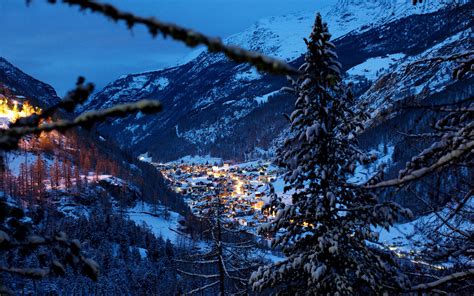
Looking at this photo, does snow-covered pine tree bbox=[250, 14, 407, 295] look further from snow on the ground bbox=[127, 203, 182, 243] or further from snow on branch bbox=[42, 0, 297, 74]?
snow on the ground bbox=[127, 203, 182, 243]

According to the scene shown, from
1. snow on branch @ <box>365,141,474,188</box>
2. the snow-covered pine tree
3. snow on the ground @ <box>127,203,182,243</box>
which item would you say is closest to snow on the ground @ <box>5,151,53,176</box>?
snow on the ground @ <box>127,203,182,243</box>

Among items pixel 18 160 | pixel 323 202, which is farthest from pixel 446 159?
pixel 18 160

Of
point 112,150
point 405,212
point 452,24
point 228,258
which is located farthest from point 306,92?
point 112,150

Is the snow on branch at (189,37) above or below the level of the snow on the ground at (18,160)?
below

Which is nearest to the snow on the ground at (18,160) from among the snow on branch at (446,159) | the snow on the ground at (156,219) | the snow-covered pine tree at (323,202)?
the snow on the ground at (156,219)

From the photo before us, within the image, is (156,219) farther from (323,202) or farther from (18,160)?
(323,202)

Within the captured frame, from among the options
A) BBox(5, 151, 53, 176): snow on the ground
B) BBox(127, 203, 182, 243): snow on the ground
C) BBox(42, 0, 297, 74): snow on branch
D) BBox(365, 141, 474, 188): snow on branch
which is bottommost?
BBox(365, 141, 474, 188): snow on branch

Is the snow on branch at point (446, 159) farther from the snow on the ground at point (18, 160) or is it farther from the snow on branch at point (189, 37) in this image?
the snow on the ground at point (18, 160)
